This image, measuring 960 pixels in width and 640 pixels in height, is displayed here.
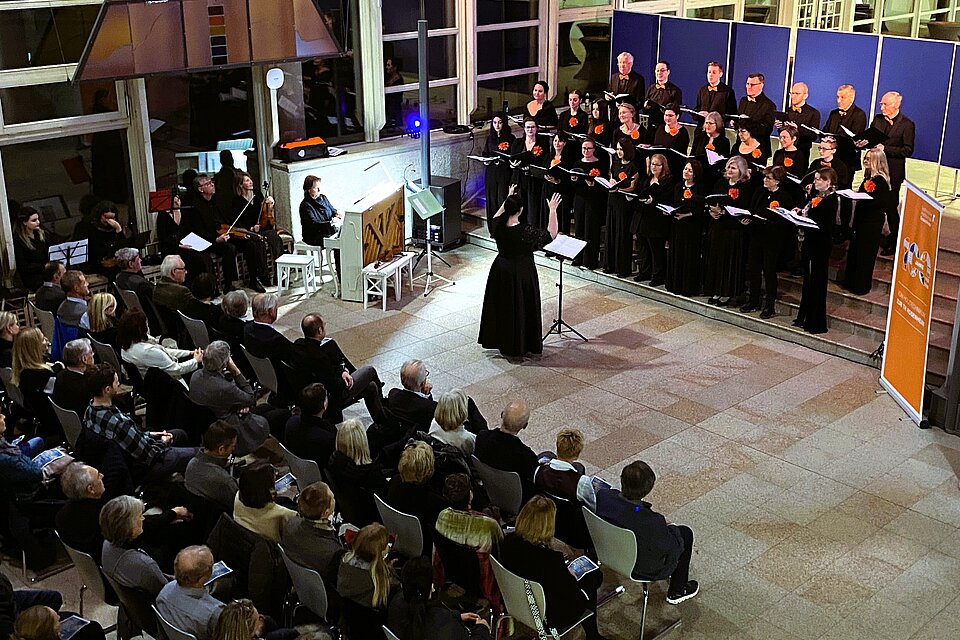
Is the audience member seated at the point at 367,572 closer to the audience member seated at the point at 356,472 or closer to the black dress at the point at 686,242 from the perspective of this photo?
the audience member seated at the point at 356,472

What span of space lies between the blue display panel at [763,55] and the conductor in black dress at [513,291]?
4934 millimetres

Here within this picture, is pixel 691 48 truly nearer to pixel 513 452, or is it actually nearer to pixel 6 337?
pixel 513 452

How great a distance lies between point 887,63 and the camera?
11.9 metres

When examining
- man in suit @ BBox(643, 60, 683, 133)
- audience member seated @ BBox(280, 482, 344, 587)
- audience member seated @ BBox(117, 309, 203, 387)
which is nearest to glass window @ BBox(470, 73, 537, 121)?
man in suit @ BBox(643, 60, 683, 133)

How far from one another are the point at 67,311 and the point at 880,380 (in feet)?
22.4

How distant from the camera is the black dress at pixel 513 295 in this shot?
9.41 m

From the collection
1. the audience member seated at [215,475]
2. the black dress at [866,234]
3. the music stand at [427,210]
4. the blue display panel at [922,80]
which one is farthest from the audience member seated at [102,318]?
the blue display panel at [922,80]

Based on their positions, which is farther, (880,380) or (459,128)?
(459,128)

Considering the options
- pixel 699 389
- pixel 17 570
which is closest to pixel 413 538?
pixel 17 570

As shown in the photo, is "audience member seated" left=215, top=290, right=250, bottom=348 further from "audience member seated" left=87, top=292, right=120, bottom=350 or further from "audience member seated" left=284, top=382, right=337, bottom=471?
"audience member seated" left=284, top=382, right=337, bottom=471

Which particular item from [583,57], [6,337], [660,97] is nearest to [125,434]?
[6,337]

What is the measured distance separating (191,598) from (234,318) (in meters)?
3.60

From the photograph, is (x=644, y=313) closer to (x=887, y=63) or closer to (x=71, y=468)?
(x=887, y=63)

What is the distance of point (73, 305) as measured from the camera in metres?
8.48
